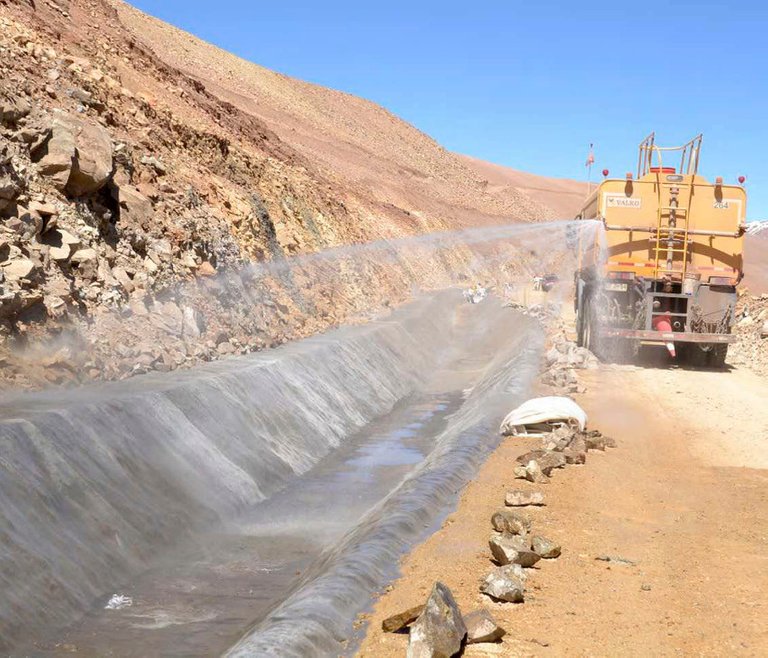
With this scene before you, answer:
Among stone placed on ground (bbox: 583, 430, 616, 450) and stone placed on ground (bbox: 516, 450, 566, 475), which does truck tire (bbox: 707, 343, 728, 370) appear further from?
stone placed on ground (bbox: 516, 450, 566, 475)

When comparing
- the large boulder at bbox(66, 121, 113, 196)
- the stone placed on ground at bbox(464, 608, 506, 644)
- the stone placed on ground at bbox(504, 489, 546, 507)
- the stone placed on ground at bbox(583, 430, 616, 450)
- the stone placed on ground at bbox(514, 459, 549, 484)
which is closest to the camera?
the stone placed on ground at bbox(464, 608, 506, 644)

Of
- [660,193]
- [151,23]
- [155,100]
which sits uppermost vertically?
[151,23]

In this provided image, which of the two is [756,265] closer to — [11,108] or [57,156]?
[57,156]

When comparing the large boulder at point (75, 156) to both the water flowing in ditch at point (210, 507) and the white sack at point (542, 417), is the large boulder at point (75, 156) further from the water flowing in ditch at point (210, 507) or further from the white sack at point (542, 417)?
the white sack at point (542, 417)

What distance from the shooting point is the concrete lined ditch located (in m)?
6.84

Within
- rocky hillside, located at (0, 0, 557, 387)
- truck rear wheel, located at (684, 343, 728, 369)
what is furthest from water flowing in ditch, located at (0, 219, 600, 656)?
truck rear wheel, located at (684, 343, 728, 369)

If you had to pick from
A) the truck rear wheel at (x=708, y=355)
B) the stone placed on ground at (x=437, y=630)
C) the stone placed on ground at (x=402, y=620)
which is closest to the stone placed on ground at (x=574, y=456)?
the stone placed on ground at (x=402, y=620)

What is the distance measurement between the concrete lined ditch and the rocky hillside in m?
0.97

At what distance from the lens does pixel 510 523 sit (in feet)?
24.3

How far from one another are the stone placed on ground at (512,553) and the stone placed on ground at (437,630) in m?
1.46

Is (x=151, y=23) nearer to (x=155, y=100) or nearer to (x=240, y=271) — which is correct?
(x=155, y=100)

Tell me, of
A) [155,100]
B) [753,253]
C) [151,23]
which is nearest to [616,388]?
[155,100]

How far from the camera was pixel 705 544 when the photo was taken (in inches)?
293

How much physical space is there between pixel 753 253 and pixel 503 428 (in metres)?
55.8
